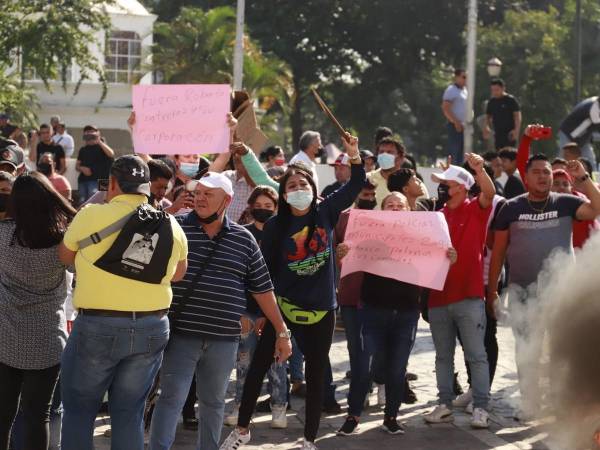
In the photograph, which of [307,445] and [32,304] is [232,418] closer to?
[307,445]

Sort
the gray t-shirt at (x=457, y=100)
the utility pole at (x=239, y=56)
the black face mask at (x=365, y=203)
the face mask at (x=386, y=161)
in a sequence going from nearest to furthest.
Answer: the black face mask at (x=365, y=203)
the face mask at (x=386, y=161)
the gray t-shirt at (x=457, y=100)
the utility pole at (x=239, y=56)

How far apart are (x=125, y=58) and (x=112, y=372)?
36.4 m

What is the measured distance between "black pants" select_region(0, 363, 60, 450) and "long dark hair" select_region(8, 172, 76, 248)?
0.74 m

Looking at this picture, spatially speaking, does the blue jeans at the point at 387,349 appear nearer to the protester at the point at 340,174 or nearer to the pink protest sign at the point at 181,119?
the pink protest sign at the point at 181,119

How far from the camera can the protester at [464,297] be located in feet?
30.6

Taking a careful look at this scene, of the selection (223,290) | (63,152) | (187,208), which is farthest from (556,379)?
(63,152)

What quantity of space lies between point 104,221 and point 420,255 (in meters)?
3.57

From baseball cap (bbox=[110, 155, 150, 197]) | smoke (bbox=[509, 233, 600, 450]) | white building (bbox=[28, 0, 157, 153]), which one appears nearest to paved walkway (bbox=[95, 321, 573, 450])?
smoke (bbox=[509, 233, 600, 450])

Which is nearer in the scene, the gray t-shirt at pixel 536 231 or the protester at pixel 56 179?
the gray t-shirt at pixel 536 231

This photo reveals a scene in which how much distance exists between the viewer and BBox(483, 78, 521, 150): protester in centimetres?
1872

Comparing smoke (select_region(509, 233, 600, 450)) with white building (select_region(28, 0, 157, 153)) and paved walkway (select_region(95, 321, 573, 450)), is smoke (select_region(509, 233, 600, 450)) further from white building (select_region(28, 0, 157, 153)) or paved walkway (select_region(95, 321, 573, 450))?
white building (select_region(28, 0, 157, 153))

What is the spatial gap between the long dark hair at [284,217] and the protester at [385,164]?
2.67 meters

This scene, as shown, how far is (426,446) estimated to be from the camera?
8.69 meters

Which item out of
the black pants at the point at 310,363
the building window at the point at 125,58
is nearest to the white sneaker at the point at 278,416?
the black pants at the point at 310,363
